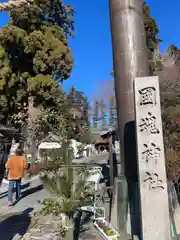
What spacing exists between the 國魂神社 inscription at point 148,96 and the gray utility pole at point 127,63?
3.84 ft

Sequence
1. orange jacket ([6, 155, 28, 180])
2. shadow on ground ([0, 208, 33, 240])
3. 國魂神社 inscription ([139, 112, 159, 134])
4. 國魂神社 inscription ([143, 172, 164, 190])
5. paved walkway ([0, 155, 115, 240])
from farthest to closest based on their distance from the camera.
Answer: orange jacket ([6, 155, 28, 180]) < shadow on ground ([0, 208, 33, 240]) < paved walkway ([0, 155, 115, 240]) < 國魂神社 inscription ([139, 112, 159, 134]) < 國魂神社 inscription ([143, 172, 164, 190])

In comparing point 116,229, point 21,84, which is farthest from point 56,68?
point 116,229

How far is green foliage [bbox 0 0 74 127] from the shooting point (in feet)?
58.5

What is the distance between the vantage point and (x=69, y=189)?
4.24 metres

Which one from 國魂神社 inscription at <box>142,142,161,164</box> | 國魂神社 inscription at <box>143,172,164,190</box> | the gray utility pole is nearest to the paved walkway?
the gray utility pole

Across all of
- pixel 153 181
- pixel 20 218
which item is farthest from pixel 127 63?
pixel 20 218

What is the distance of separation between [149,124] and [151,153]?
450 mm

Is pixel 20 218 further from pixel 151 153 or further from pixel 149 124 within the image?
pixel 149 124

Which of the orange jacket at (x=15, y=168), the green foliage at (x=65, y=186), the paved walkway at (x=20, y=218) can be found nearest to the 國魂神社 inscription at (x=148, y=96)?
the green foliage at (x=65, y=186)

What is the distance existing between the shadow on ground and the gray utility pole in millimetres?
2321

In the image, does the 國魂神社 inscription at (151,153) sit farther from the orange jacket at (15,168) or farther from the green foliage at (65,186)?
the orange jacket at (15,168)

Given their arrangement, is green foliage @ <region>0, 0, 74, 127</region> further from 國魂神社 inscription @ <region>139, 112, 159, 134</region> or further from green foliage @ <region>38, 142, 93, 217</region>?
國魂神社 inscription @ <region>139, 112, 159, 134</region>

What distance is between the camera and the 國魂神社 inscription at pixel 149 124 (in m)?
4.24

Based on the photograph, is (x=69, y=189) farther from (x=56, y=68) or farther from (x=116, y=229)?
(x=56, y=68)
